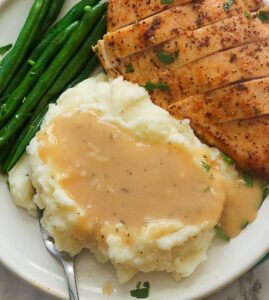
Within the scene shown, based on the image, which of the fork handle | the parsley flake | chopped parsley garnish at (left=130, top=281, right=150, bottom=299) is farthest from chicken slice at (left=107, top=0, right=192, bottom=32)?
chopped parsley garnish at (left=130, top=281, right=150, bottom=299)

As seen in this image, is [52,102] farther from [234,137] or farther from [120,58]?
[234,137]

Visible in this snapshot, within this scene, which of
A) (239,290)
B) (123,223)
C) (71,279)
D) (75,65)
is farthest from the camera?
(239,290)

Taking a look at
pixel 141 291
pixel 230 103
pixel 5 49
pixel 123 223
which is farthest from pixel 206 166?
pixel 5 49

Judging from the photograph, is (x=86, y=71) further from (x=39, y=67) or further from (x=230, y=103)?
(x=230, y=103)

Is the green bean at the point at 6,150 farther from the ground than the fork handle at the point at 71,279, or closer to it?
farther from the ground

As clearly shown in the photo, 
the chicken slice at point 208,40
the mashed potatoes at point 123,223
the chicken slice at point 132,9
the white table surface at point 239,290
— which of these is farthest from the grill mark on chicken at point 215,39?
the white table surface at point 239,290

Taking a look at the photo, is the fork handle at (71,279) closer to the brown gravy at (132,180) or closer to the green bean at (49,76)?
the brown gravy at (132,180)

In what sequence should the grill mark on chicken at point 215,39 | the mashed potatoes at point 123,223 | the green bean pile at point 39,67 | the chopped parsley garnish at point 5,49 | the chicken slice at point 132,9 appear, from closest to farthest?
the mashed potatoes at point 123,223, the grill mark on chicken at point 215,39, the chicken slice at point 132,9, the green bean pile at point 39,67, the chopped parsley garnish at point 5,49
